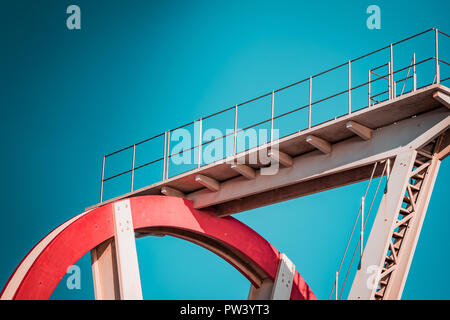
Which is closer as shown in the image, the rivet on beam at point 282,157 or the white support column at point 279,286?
the rivet on beam at point 282,157

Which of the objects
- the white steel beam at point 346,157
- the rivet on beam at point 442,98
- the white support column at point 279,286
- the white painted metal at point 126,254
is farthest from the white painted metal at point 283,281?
the rivet on beam at point 442,98

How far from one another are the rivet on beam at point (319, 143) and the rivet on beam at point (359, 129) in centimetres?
114

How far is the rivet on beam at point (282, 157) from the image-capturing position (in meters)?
22.4

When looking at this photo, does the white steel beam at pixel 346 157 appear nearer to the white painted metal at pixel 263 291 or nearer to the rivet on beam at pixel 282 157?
the rivet on beam at pixel 282 157

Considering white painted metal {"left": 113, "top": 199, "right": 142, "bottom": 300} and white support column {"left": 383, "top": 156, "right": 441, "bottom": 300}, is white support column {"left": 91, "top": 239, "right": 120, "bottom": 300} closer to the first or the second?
white painted metal {"left": 113, "top": 199, "right": 142, "bottom": 300}

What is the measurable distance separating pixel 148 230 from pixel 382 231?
866 centimetres

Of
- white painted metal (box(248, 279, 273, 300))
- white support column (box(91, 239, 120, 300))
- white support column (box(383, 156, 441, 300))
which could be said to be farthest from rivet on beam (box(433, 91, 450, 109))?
white painted metal (box(248, 279, 273, 300))

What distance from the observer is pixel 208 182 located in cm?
2458

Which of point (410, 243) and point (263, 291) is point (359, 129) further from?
point (263, 291)

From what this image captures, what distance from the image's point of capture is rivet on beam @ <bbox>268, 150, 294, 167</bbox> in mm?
22422

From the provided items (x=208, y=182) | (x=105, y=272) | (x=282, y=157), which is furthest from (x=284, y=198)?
(x=105, y=272)

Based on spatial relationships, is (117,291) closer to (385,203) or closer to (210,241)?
(210,241)
